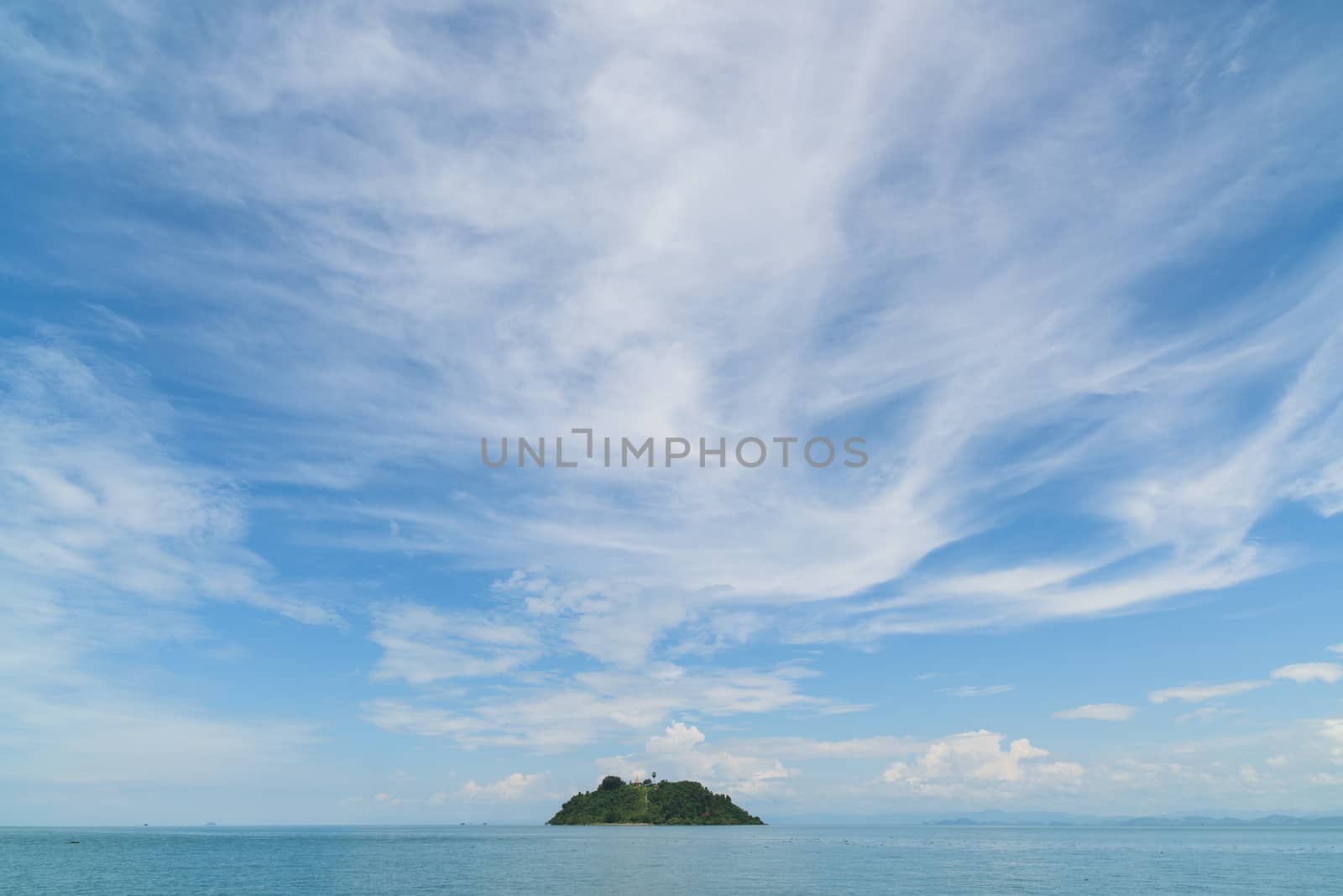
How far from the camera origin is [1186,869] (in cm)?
14525

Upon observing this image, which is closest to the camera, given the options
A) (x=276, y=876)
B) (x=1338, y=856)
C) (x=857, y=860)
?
(x=276, y=876)

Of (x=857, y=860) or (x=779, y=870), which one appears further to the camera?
(x=857, y=860)

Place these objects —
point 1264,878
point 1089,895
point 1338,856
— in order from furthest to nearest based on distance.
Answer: point 1338,856 < point 1264,878 < point 1089,895

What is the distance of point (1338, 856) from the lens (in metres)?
183

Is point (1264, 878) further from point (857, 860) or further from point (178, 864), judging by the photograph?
point (178, 864)

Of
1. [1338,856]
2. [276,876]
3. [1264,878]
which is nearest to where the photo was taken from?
[1264,878]

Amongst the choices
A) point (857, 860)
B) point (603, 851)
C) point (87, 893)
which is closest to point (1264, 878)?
point (857, 860)

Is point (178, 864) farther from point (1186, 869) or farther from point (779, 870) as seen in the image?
point (1186, 869)

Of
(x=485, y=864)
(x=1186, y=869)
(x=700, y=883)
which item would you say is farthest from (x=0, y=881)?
(x=1186, y=869)

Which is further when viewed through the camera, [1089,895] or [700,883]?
[700,883]

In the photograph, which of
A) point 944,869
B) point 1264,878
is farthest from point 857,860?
point 1264,878

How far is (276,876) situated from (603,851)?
3143 inches

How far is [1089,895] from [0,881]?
167840 mm

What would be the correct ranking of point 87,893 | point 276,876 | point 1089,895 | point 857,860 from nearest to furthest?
point 1089,895 < point 87,893 < point 276,876 < point 857,860
